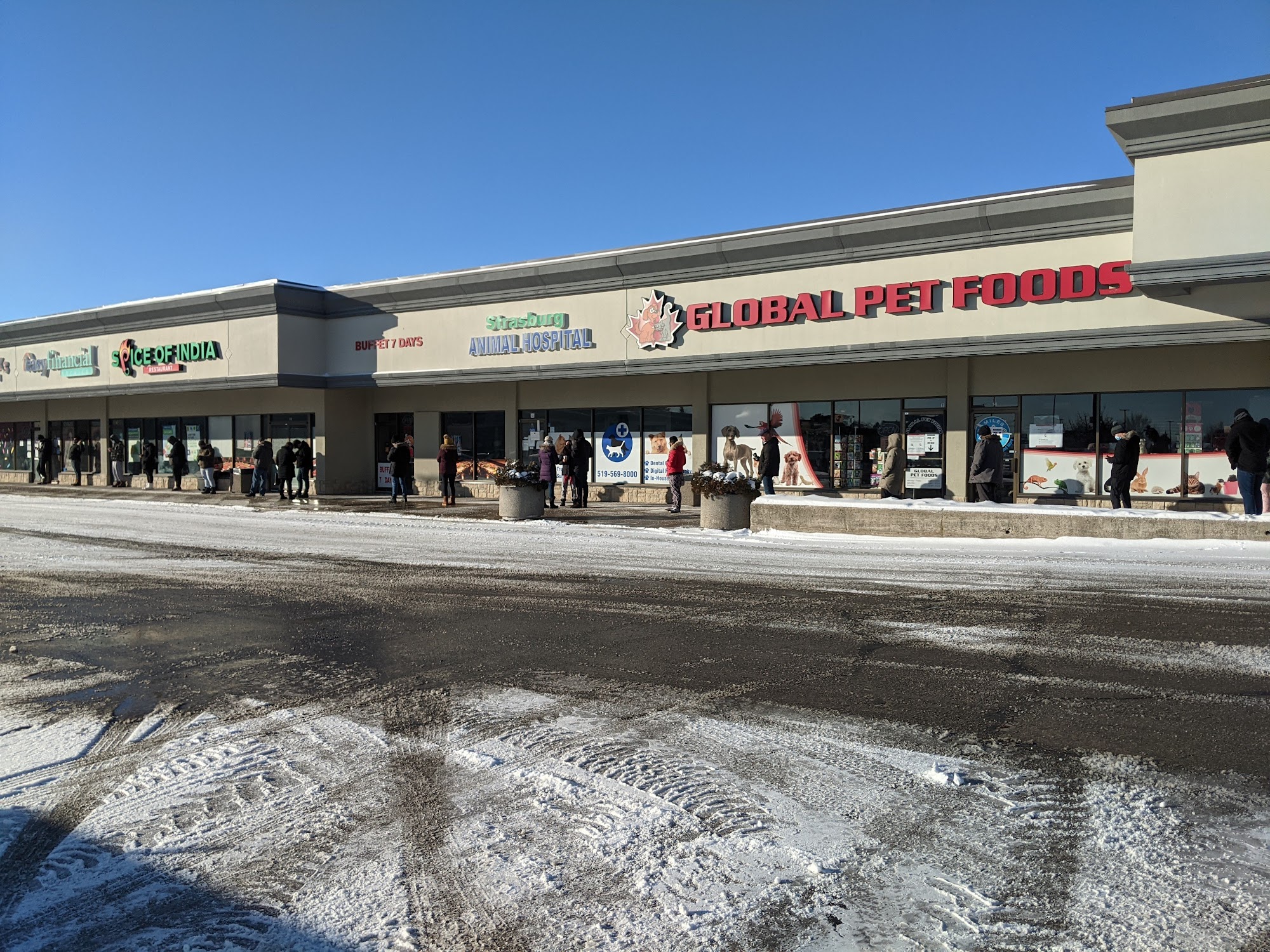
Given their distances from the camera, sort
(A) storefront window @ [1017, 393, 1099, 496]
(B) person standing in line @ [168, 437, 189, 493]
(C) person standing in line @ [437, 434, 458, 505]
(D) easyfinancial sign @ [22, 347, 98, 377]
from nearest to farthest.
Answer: (A) storefront window @ [1017, 393, 1099, 496] → (C) person standing in line @ [437, 434, 458, 505] → (B) person standing in line @ [168, 437, 189, 493] → (D) easyfinancial sign @ [22, 347, 98, 377]

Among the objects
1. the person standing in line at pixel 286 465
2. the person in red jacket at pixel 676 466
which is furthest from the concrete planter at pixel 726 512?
the person standing in line at pixel 286 465

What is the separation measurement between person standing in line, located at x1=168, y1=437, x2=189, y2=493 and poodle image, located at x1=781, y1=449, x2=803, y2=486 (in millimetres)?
19539

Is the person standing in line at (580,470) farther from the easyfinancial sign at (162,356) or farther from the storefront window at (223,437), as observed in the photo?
the storefront window at (223,437)

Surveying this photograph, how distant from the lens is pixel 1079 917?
326cm

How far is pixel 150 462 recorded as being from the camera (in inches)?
1298

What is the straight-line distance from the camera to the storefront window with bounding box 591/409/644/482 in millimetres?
24312

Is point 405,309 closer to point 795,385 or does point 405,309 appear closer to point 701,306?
point 701,306

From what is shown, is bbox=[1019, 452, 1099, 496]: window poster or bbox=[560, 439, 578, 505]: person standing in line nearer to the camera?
bbox=[1019, 452, 1099, 496]: window poster

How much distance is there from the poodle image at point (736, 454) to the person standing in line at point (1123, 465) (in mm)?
7832

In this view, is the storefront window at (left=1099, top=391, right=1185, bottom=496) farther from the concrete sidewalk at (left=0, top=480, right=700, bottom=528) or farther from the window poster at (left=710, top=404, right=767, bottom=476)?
the concrete sidewalk at (left=0, top=480, right=700, bottom=528)

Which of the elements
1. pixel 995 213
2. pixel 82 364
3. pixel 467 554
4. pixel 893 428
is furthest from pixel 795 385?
pixel 82 364

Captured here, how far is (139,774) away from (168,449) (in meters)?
32.2

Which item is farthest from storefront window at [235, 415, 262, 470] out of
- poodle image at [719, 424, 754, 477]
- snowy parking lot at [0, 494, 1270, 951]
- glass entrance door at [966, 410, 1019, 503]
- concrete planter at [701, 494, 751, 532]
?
snowy parking lot at [0, 494, 1270, 951]

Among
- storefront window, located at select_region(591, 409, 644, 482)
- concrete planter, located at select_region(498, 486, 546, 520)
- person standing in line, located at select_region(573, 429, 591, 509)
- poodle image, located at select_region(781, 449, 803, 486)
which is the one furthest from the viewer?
storefront window, located at select_region(591, 409, 644, 482)
